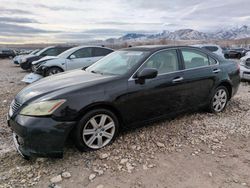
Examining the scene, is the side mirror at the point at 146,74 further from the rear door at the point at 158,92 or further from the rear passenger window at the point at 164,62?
the rear passenger window at the point at 164,62

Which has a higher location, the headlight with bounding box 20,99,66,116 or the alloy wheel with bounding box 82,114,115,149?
the headlight with bounding box 20,99,66,116

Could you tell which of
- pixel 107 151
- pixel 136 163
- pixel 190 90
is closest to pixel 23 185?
pixel 107 151

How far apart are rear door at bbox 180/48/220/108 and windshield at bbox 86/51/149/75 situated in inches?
36.1

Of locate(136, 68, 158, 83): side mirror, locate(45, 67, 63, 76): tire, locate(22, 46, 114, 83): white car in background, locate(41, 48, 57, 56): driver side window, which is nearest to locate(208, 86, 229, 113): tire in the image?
locate(136, 68, 158, 83): side mirror

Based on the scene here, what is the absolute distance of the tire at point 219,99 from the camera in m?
4.98

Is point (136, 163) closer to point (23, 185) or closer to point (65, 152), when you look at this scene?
point (65, 152)

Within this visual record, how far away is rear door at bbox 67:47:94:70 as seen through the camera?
9776 millimetres

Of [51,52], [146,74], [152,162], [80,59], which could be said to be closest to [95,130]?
[152,162]

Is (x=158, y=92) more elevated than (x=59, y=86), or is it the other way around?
(x=59, y=86)

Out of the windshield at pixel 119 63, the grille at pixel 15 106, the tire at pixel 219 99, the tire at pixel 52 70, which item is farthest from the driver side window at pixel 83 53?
the grille at pixel 15 106

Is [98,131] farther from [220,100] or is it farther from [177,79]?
[220,100]

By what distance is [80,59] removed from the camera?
10008 mm

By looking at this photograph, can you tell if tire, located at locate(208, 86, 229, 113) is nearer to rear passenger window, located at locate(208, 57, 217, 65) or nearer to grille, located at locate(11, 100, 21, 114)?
A: rear passenger window, located at locate(208, 57, 217, 65)

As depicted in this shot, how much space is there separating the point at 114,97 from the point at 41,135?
43.7 inches
